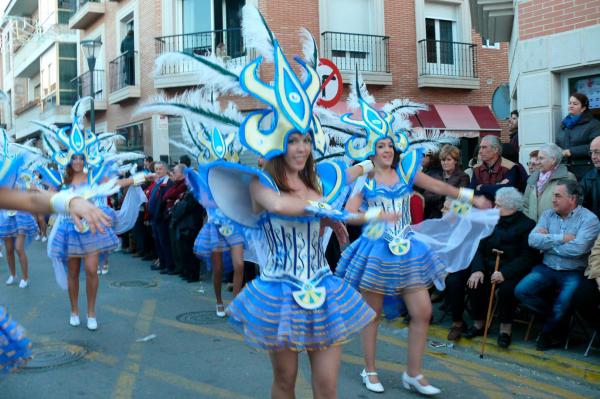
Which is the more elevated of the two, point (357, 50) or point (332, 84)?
point (357, 50)

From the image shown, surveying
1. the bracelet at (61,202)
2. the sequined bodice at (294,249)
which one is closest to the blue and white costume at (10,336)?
the bracelet at (61,202)

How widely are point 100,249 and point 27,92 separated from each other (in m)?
33.1

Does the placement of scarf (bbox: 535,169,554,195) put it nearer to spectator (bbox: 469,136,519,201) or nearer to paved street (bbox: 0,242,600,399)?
spectator (bbox: 469,136,519,201)

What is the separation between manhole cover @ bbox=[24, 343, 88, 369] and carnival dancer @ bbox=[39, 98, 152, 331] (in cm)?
65

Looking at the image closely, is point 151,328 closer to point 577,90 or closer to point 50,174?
point 50,174

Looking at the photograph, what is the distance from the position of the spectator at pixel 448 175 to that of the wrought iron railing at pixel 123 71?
14.9 m

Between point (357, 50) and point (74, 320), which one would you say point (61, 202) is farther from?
point (357, 50)

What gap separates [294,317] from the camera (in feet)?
10.8

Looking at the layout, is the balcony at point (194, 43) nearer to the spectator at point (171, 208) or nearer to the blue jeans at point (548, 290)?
the spectator at point (171, 208)

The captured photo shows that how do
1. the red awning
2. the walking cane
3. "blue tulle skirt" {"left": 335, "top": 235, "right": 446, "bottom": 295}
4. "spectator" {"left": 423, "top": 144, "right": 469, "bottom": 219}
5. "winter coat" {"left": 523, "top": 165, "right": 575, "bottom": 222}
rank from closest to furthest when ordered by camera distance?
1. "blue tulle skirt" {"left": 335, "top": 235, "right": 446, "bottom": 295}
2. the walking cane
3. "winter coat" {"left": 523, "top": 165, "right": 575, "bottom": 222}
4. "spectator" {"left": 423, "top": 144, "right": 469, "bottom": 219}
5. the red awning

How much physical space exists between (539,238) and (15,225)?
7421 mm

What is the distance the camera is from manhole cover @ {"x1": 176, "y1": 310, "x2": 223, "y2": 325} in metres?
7.10

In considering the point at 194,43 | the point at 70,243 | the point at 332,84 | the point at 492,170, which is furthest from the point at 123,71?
the point at 492,170

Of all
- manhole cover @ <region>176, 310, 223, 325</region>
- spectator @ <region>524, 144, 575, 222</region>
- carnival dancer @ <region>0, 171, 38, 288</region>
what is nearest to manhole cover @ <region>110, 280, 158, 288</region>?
carnival dancer @ <region>0, 171, 38, 288</region>
